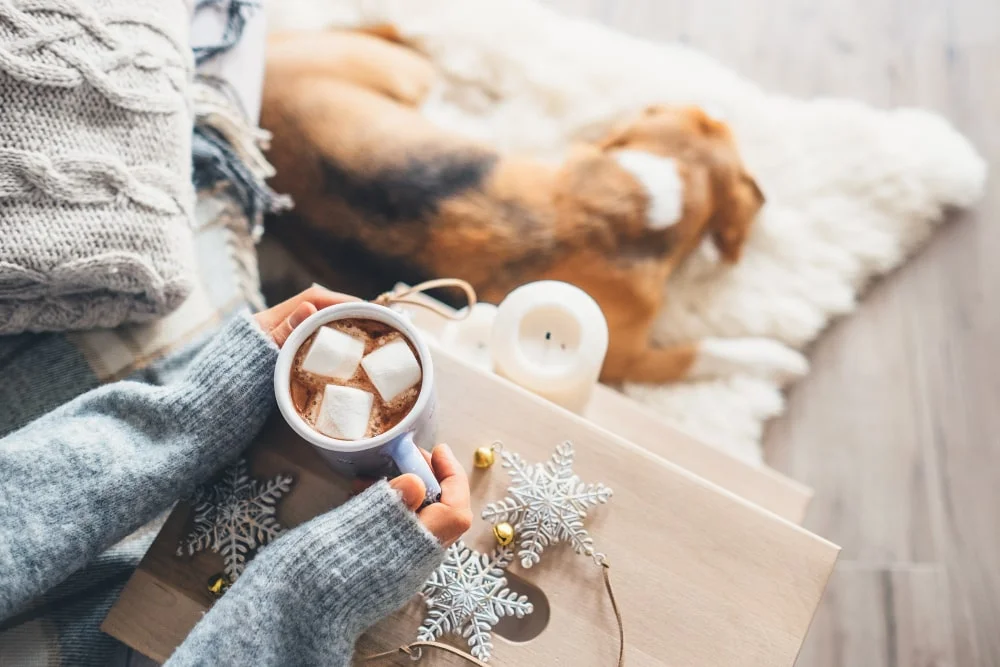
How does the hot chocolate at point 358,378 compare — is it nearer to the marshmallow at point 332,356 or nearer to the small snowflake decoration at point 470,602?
the marshmallow at point 332,356

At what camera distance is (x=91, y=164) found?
2.07 ft

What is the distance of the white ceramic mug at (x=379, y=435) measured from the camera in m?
0.50

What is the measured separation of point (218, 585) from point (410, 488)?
0.19 m

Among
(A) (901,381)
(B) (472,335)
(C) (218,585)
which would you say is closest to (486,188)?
(B) (472,335)

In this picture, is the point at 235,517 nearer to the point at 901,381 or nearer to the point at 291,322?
the point at 291,322

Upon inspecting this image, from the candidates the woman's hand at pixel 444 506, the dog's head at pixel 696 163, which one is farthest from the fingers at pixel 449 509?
the dog's head at pixel 696 163

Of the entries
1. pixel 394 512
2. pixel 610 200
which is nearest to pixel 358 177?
pixel 610 200

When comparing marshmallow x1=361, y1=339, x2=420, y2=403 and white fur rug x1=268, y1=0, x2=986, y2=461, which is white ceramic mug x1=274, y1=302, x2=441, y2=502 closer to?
marshmallow x1=361, y1=339, x2=420, y2=403

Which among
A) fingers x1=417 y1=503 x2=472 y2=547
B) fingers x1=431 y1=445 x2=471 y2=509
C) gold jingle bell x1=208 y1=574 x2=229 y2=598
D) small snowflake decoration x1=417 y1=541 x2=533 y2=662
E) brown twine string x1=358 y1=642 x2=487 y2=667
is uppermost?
fingers x1=431 y1=445 x2=471 y2=509

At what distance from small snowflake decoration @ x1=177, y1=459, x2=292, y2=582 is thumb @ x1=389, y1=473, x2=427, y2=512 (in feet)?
0.44

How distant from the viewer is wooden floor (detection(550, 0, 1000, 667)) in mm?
1082

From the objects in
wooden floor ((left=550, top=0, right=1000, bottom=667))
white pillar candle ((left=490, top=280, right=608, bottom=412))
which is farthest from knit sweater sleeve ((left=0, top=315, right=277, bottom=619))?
wooden floor ((left=550, top=0, right=1000, bottom=667))

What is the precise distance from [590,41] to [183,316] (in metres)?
0.85

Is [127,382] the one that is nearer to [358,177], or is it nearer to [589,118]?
[358,177]
